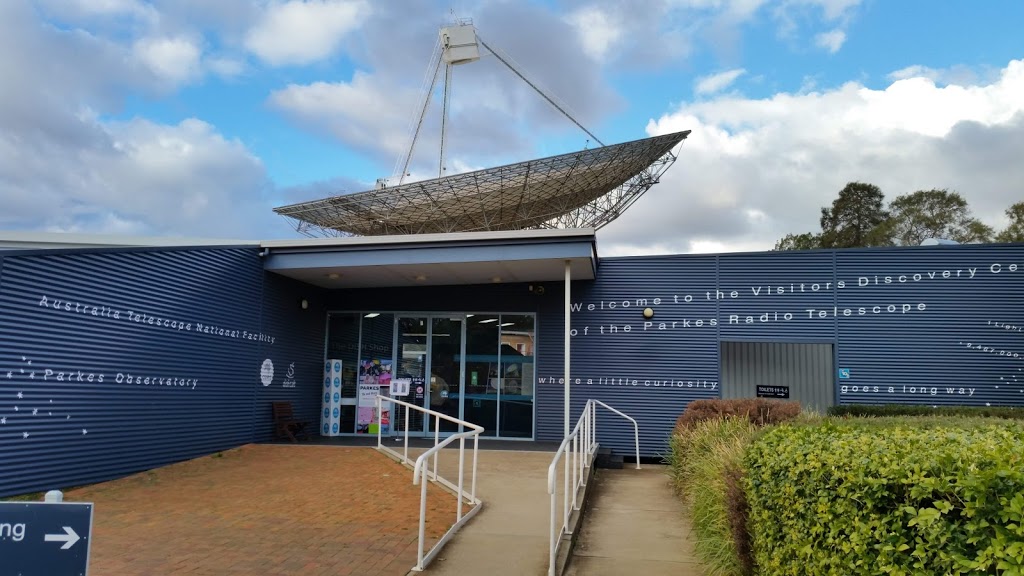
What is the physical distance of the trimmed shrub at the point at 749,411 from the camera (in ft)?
26.2

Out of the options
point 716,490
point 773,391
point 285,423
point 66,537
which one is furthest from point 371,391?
point 66,537

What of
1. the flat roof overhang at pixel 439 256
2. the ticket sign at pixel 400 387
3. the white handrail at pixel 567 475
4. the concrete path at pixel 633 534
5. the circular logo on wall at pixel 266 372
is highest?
the flat roof overhang at pixel 439 256

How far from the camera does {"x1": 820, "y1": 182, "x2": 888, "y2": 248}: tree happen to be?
4381 centimetres

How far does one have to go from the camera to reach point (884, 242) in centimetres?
4134

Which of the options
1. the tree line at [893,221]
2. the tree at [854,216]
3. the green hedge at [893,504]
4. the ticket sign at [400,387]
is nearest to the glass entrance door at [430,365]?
the ticket sign at [400,387]

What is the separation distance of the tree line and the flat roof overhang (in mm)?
31114

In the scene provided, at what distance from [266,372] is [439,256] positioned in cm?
362

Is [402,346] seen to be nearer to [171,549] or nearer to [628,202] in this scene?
[171,549]

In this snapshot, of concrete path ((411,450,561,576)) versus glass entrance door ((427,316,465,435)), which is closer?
concrete path ((411,450,561,576))

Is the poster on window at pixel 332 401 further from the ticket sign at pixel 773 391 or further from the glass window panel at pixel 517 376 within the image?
the ticket sign at pixel 773 391

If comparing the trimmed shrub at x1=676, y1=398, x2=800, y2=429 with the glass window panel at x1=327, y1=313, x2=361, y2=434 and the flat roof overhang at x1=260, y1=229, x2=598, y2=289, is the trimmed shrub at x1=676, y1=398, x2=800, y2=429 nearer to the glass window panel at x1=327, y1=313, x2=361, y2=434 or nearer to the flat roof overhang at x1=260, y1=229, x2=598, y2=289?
the flat roof overhang at x1=260, y1=229, x2=598, y2=289

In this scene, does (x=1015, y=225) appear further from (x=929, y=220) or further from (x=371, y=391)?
(x=371, y=391)

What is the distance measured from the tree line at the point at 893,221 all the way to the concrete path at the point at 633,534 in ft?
109

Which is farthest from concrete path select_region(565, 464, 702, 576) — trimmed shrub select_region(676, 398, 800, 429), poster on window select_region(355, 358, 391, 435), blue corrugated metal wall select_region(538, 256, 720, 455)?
poster on window select_region(355, 358, 391, 435)
